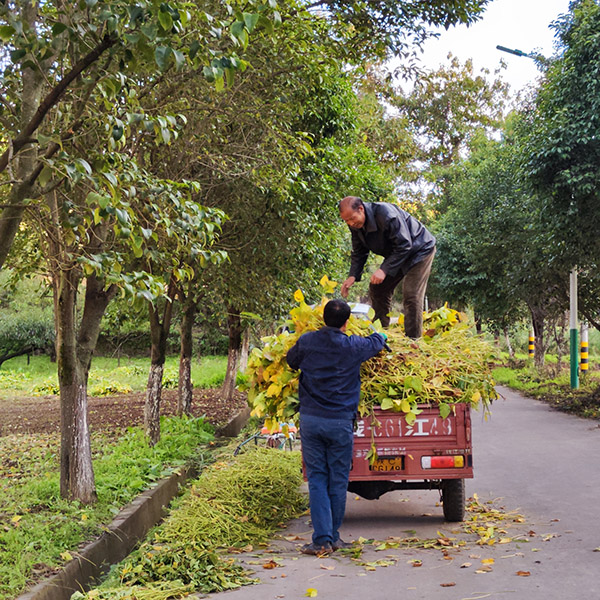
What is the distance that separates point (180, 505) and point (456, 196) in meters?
25.7

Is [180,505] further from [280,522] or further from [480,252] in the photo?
[480,252]

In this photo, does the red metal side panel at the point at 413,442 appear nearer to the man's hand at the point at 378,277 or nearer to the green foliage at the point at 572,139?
the man's hand at the point at 378,277

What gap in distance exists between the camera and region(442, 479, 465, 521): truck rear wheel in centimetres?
750

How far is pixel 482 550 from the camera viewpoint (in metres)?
6.48

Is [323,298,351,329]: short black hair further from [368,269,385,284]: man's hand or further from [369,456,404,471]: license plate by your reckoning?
[369,456,404,471]: license plate

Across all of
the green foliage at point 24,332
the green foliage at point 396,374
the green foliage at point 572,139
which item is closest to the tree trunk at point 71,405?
the green foliage at point 396,374

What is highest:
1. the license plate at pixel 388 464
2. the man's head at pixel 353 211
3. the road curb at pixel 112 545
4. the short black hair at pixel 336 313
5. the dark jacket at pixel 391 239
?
the man's head at pixel 353 211

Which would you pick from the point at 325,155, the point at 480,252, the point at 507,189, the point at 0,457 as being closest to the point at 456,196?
the point at 507,189

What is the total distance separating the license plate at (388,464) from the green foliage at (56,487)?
98.8 inches

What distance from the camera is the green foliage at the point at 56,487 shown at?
5.91 metres

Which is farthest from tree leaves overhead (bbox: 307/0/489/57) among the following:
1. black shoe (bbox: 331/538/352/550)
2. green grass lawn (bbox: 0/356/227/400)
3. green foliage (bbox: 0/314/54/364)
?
green foliage (bbox: 0/314/54/364)

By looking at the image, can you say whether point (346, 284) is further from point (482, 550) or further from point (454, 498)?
point (482, 550)

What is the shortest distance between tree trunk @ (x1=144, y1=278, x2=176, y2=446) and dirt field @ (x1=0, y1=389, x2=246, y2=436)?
2.29 m

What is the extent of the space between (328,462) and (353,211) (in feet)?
8.95
